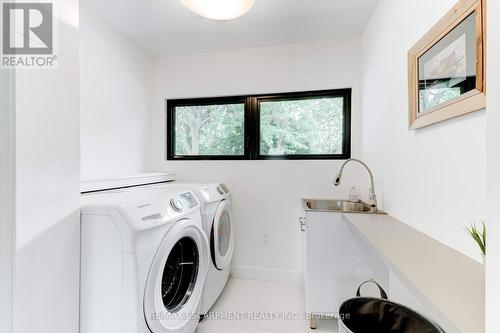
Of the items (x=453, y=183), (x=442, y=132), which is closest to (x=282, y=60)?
(x=442, y=132)

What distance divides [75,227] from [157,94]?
1938 mm

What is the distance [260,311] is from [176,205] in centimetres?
121

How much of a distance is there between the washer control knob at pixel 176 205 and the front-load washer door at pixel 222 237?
19.3 inches

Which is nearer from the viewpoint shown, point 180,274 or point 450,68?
point 450,68

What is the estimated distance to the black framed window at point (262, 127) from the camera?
2396 mm

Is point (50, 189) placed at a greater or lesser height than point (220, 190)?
greater

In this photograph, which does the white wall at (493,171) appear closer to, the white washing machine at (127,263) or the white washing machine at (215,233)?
the white washing machine at (127,263)

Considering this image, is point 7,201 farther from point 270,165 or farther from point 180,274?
point 270,165

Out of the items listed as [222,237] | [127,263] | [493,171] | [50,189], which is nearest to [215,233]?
[222,237]

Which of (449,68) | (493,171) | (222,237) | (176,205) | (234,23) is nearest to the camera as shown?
(493,171)

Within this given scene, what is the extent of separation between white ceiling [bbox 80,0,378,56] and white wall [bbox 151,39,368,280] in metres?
0.14

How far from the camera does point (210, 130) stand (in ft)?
8.77

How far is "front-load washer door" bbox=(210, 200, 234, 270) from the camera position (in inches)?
73.7

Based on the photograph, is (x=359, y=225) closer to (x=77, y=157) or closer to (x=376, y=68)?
(x=376, y=68)
